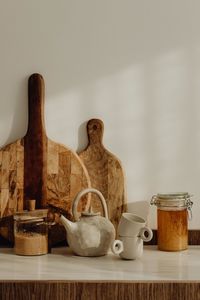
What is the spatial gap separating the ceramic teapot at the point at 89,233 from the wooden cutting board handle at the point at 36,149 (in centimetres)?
20

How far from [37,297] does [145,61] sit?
991 millimetres

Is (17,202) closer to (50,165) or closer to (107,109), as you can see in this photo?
(50,165)

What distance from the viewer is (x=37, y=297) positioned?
61.3 inches

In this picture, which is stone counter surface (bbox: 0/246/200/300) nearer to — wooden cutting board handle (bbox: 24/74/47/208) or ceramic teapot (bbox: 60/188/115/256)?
ceramic teapot (bbox: 60/188/115/256)

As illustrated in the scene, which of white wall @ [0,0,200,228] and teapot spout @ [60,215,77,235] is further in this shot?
white wall @ [0,0,200,228]

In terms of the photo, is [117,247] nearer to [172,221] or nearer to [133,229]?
[133,229]

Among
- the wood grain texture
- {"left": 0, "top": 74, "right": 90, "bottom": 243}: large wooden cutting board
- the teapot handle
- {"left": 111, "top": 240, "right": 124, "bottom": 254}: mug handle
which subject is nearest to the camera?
the wood grain texture

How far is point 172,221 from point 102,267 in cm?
36

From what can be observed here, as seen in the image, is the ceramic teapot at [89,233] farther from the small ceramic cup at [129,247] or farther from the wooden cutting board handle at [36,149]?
the wooden cutting board handle at [36,149]

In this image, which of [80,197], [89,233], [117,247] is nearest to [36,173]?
[80,197]

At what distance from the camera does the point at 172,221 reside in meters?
1.93

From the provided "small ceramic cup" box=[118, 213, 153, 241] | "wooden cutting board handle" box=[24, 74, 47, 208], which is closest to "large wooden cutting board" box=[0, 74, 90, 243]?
"wooden cutting board handle" box=[24, 74, 47, 208]

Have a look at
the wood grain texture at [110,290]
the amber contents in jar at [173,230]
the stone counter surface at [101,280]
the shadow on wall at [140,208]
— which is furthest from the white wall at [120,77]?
the wood grain texture at [110,290]

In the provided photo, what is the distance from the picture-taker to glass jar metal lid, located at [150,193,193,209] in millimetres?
1932
